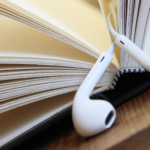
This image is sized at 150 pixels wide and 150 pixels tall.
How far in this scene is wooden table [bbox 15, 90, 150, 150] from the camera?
26cm

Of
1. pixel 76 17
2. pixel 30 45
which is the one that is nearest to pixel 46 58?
pixel 30 45

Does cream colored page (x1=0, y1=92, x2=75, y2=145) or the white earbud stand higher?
the white earbud

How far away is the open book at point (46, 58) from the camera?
0.32 m

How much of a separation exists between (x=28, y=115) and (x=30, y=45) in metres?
0.16

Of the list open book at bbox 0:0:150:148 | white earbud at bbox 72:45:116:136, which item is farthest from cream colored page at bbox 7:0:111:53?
white earbud at bbox 72:45:116:136

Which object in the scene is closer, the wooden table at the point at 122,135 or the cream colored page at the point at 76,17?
the wooden table at the point at 122,135

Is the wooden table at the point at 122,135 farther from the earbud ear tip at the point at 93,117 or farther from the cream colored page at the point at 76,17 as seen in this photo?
the cream colored page at the point at 76,17

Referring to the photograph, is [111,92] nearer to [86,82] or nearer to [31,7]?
[86,82]

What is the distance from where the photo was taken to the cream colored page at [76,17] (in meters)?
0.42

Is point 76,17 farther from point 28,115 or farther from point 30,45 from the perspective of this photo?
point 28,115

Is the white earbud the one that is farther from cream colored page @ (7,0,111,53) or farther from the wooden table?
cream colored page @ (7,0,111,53)

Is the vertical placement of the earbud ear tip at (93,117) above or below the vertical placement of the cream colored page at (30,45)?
below

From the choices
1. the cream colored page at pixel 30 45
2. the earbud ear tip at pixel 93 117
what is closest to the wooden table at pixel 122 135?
the earbud ear tip at pixel 93 117

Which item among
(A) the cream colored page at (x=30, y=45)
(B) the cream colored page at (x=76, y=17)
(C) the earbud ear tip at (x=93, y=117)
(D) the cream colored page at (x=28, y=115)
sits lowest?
(D) the cream colored page at (x=28, y=115)
